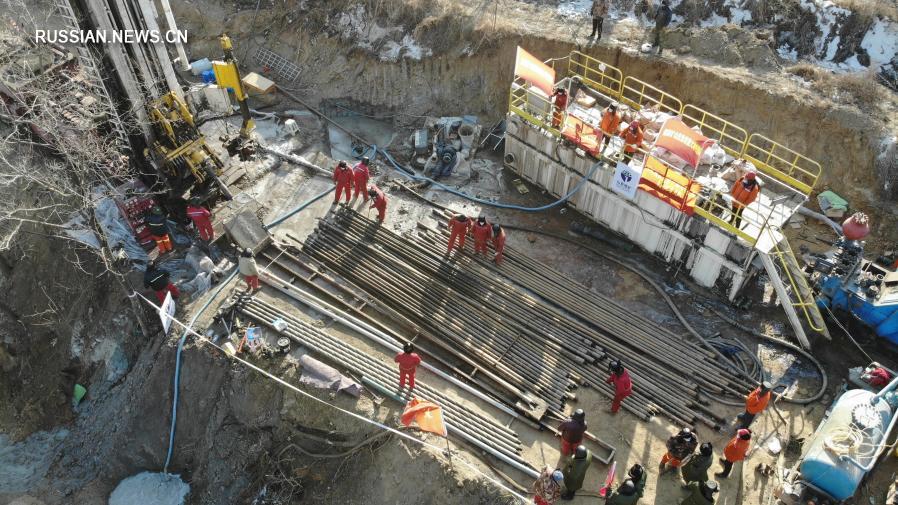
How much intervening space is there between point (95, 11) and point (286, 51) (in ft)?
29.2

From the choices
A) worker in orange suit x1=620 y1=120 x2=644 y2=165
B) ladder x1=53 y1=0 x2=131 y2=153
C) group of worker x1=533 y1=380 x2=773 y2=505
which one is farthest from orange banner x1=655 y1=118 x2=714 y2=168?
ladder x1=53 y1=0 x2=131 y2=153

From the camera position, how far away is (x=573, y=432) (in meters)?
11.7

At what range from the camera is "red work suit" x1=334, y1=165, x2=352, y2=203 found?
672 inches

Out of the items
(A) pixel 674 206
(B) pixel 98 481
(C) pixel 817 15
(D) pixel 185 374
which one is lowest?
(B) pixel 98 481

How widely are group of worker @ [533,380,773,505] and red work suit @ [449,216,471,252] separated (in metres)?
5.25

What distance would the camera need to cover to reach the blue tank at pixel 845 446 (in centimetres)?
1140

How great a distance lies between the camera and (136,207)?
54.1ft

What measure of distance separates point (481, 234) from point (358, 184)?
3984mm

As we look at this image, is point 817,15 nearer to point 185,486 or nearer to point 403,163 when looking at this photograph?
point 403,163

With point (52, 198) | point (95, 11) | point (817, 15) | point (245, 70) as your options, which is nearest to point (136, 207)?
point (52, 198)

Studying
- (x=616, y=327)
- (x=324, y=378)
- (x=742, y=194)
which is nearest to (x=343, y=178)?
(x=324, y=378)

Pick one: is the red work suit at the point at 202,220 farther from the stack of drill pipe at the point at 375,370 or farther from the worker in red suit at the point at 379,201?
the worker in red suit at the point at 379,201

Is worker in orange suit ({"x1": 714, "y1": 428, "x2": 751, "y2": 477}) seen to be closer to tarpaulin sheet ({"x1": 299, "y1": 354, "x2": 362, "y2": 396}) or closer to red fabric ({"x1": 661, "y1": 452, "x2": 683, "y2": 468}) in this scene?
red fabric ({"x1": 661, "y1": 452, "x2": 683, "y2": 468})

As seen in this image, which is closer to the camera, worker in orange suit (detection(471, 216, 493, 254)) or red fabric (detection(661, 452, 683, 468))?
red fabric (detection(661, 452, 683, 468))
